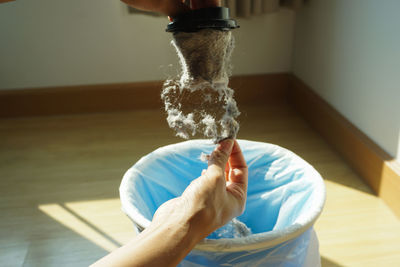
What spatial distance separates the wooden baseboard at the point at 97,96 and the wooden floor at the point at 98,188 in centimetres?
4

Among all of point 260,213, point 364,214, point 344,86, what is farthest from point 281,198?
point 344,86

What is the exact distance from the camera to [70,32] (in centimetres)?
155

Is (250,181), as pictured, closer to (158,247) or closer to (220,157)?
(220,157)

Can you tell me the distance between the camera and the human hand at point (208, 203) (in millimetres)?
495

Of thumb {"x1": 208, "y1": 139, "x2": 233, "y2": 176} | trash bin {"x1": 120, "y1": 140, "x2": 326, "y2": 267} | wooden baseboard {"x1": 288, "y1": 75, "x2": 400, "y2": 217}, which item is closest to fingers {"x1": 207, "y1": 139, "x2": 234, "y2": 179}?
thumb {"x1": 208, "y1": 139, "x2": 233, "y2": 176}

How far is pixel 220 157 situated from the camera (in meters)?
0.61

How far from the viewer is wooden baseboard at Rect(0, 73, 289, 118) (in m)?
1.64

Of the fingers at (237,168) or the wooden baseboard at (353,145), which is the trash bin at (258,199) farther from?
the wooden baseboard at (353,145)

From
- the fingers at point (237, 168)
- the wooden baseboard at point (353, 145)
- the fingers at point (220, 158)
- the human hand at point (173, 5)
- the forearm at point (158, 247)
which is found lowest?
the wooden baseboard at point (353, 145)

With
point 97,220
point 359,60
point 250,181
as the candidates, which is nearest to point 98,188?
point 97,220

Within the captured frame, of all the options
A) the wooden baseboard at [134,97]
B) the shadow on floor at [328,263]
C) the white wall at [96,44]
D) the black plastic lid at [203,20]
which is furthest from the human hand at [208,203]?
the white wall at [96,44]

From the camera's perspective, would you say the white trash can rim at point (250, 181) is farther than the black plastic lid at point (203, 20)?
Yes

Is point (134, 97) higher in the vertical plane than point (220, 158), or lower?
lower

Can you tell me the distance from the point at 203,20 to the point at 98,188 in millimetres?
858
